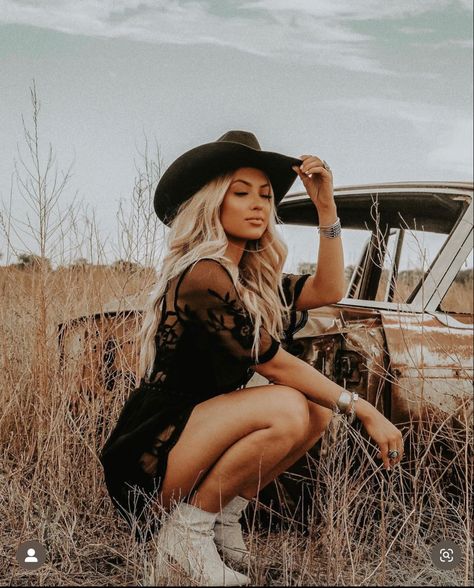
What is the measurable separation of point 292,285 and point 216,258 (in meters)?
0.56

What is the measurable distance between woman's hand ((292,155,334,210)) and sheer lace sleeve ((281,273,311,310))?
12.3 inches

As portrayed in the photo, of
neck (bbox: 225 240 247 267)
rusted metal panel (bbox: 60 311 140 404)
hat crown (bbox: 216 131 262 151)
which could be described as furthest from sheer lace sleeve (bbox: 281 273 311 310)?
rusted metal panel (bbox: 60 311 140 404)

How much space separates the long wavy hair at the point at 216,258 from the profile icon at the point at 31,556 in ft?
2.29

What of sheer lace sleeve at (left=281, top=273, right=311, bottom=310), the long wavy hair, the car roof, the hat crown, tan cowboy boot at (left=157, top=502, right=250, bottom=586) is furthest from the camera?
the car roof

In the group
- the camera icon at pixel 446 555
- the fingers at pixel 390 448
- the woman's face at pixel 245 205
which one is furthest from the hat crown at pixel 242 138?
the camera icon at pixel 446 555

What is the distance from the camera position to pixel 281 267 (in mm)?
2748

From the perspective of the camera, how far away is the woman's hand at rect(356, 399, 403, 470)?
2303mm

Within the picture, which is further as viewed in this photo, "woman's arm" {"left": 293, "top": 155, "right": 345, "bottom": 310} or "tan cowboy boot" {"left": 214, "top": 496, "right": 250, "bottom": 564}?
"woman's arm" {"left": 293, "top": 155, "right": 345, "bottom": 310}

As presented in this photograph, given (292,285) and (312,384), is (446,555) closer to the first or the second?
(312,384)

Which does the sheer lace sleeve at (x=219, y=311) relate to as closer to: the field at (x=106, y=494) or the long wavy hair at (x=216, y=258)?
the long wavy hair at (x=216, y=258)

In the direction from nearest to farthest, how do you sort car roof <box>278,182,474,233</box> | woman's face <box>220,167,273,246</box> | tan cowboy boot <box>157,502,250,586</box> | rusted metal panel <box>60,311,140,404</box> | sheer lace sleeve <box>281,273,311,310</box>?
tan cowboy boot <box>157,502,250,586</box>
woman's face <box>220,167,273,246</box>
sheer lace sleeve <box>281,273,311,310</box>
car roof <box>278,182,474,233</box>
rusted metal panel <box>60,311,140,404</box>

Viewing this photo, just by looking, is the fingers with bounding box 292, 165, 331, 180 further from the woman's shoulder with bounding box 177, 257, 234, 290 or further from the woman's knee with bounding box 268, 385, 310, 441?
the woman's knee with bounding box 268, 385, 310, 441

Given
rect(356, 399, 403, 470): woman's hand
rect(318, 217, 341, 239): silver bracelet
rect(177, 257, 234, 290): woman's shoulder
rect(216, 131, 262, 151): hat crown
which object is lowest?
rect(356, 399, 403, 470): woman's hand

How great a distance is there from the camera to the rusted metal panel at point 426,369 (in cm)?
264
